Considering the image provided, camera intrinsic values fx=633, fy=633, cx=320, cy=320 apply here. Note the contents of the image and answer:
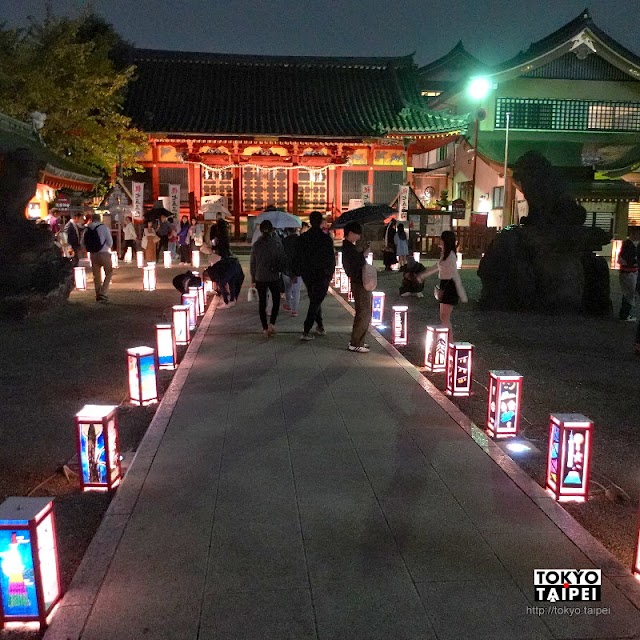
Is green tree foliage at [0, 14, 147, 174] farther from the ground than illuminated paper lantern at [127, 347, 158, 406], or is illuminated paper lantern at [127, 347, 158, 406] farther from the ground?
green tree foliage at [0, 14, 147, 174]

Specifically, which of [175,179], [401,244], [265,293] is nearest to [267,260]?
→ [265,293]

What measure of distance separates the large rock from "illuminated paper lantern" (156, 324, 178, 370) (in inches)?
294

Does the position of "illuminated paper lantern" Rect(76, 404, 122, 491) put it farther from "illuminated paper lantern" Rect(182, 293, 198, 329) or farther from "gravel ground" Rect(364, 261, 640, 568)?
"illuminated paper lantern" Rect(182, 293, 198, 329)

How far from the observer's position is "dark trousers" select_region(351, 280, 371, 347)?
8703 mm

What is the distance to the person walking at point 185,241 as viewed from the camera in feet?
70.3

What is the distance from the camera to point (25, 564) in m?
3.07

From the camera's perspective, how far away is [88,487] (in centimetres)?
461

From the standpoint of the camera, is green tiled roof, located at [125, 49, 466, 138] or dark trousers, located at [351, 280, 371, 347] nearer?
dark trousers, located at [351, 280, 371, 347]

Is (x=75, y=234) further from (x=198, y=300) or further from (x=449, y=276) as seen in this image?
(x=449, y=276)

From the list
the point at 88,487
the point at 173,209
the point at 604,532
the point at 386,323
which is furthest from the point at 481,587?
the point at 173,209

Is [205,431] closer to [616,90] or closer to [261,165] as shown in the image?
[261,165]

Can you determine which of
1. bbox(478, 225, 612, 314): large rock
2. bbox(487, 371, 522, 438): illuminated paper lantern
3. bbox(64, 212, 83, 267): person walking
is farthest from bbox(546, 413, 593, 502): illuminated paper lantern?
bbox(64, 212, 83, 267): person walking

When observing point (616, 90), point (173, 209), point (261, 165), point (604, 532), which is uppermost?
point (616, 90)

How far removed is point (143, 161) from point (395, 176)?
10763mm
